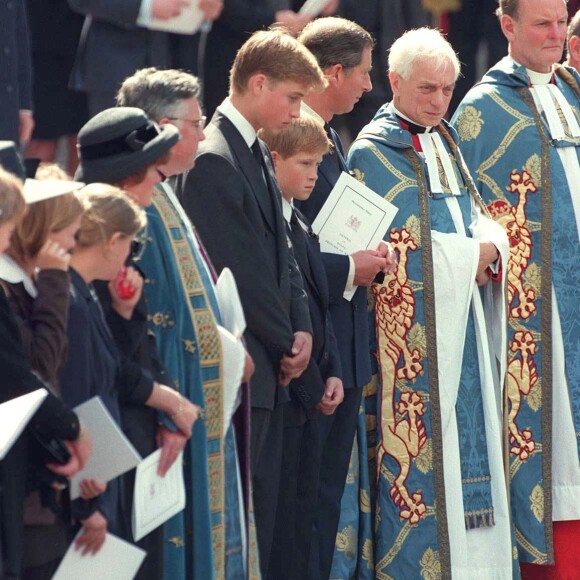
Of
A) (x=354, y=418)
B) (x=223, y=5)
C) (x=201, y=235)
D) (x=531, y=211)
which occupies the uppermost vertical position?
(x=223, y=5)

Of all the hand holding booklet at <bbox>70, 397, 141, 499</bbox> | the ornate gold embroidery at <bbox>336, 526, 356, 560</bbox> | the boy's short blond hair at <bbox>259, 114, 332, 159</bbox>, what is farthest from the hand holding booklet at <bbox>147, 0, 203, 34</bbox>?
the hand holding booklet at <bbox>70, 397, 141, 499</bbox>

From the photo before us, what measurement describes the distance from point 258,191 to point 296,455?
0.99 metres

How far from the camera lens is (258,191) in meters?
5.18

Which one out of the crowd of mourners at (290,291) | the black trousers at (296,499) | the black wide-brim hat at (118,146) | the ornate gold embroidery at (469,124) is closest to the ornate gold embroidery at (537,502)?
the crowd of mourners at (290,291)

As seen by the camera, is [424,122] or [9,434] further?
[424,122]

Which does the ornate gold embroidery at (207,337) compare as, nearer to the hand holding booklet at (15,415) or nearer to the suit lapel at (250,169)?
the suit lapel at (250,169)

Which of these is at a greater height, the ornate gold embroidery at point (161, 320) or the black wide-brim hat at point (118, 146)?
the black wide-brim hat at point (118, 146)

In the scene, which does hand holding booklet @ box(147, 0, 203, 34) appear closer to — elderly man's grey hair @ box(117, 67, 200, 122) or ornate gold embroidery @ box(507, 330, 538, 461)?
elderly man's grey hair @ box(117, 67, 200, 122)

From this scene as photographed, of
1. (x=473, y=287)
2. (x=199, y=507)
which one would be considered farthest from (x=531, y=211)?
(x=199, y=507)

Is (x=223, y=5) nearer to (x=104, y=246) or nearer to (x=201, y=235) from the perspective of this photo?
(x=201, y=235)

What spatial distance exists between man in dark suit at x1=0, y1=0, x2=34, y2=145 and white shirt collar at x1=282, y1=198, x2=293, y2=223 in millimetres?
963

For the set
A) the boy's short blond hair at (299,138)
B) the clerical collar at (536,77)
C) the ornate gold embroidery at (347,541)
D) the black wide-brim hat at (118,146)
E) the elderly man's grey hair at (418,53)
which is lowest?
the ornate gold embroidery at (347,541)

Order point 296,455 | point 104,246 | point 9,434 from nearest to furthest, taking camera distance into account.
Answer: point 9,434 → point 104,246 → point 296,455

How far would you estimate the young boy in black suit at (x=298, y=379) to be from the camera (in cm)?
550
